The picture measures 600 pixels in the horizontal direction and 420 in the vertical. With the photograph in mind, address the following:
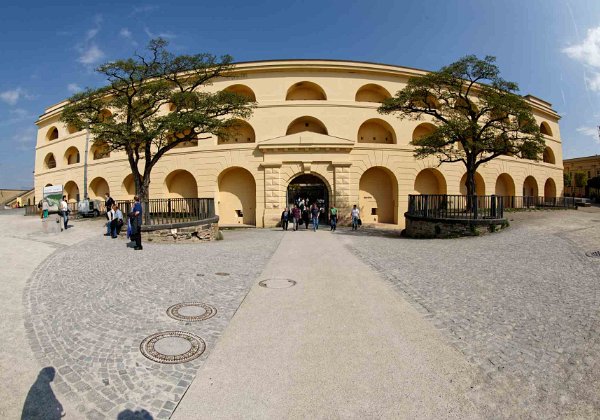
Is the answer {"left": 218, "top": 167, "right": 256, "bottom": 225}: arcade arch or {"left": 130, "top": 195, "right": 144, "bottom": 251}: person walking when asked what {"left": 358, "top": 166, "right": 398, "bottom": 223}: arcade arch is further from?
{"left": 130, "top": 195, "right": 144, "bottom": 251}: person walking

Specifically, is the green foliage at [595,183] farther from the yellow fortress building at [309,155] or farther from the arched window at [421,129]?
the arched window at [421,129]

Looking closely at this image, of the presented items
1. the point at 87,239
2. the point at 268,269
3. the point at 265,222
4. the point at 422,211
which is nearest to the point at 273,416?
the point at 268,269

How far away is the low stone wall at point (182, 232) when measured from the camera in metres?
12.1

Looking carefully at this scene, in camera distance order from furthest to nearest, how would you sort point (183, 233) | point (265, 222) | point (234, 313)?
point (265, 222) → point (183, 233) → point (234, 313)

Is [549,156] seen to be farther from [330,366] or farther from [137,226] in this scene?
[330,366]

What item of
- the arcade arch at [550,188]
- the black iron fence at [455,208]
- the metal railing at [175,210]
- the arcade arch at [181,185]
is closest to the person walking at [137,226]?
the metal railing at [175,210]

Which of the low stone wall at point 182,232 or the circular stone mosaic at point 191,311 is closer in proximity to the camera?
the circular stone mosaic at point 191,311

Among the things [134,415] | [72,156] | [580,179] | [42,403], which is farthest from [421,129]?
[580,179]

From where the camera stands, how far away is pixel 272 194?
72.6ft

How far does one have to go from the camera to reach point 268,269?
7945mm

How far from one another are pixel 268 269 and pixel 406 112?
534 inches

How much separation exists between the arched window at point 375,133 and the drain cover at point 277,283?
1931 centimetres

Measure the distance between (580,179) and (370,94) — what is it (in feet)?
148

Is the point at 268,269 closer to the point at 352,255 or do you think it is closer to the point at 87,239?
the point at 352,255
